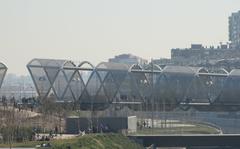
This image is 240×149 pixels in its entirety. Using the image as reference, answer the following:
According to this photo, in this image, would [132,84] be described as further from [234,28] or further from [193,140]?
[234,28]

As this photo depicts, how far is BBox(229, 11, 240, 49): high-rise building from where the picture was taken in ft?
594

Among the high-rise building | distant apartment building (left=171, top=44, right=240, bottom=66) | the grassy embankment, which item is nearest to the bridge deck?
the grassy embankment

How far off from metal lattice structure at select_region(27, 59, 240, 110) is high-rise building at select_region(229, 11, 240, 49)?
92159 millimetres

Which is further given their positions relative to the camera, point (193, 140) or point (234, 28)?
point (234, 28)

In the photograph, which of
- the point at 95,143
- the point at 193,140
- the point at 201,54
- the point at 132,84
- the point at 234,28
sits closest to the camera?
the point at 95,143

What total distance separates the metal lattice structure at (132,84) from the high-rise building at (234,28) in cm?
9216

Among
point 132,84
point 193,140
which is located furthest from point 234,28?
point 193,140

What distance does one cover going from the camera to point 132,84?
84438 mm

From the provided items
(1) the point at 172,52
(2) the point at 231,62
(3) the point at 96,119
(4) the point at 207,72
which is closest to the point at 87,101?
(4) the point at 207,72

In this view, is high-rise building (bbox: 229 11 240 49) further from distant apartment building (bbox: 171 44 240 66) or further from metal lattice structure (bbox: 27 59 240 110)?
metal lattice structure (bbox: 27 59 240 110)

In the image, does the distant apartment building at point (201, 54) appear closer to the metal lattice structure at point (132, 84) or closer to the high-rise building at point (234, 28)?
the high-rise building at point (234, 28)

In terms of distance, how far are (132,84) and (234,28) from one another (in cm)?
10339

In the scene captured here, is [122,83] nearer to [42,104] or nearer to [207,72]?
[207,72]

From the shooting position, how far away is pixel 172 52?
178250 millimetres
